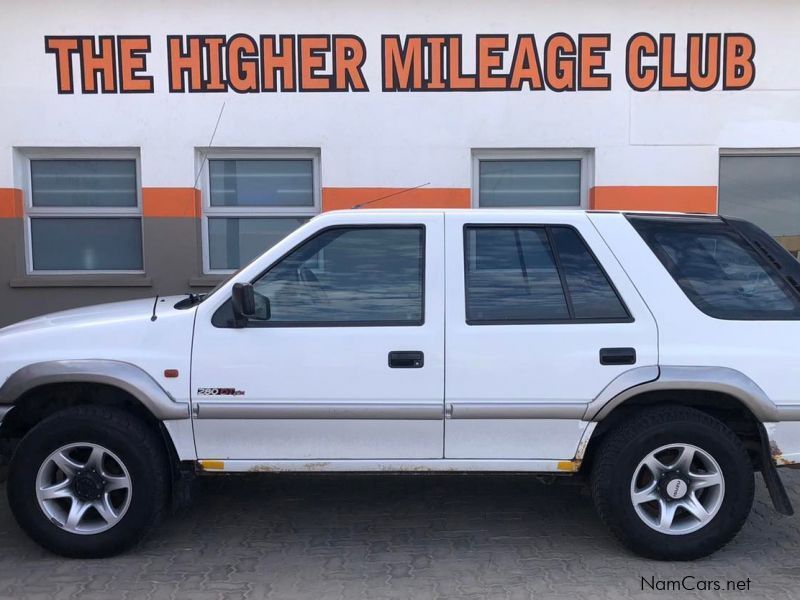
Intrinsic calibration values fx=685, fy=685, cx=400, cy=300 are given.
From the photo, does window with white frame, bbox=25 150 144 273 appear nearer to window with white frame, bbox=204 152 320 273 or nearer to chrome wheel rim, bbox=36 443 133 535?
window with white frame, bbox=204 152 320 273

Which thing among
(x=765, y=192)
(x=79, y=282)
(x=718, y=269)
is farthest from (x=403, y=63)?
(x=718, y=269)

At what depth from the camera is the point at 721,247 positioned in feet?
12.3

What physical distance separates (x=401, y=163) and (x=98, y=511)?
4893 millimetres

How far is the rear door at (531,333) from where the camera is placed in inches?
140

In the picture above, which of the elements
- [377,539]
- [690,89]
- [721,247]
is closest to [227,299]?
[377,539]

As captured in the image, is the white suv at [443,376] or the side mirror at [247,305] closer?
the side mirror at [247,305]

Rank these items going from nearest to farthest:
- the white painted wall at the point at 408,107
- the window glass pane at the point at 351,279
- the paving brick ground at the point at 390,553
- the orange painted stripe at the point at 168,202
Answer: the paving brick ground at the point at 390,553, the window glass pane at the point at 351,279, the white painted wall at the point at 408,107, the orange painted stripe at the point at 168,202

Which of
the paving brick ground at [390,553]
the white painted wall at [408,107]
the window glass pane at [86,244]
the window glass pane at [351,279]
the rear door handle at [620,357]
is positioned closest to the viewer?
the paving brick ground at [390,553]

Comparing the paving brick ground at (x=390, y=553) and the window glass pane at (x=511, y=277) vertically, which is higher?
the window glass pane at (x=511, y=277)

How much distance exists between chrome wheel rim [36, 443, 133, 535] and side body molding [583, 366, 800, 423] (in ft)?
8.37

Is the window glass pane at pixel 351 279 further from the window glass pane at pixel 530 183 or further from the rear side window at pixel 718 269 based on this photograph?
the window glass pane at pixel 530 183

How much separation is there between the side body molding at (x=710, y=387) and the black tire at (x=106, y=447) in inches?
92.0

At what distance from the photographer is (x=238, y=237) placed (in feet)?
25.3

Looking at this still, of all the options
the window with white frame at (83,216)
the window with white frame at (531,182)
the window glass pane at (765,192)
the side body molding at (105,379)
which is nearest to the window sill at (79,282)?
the window with white frame at (83,216)
